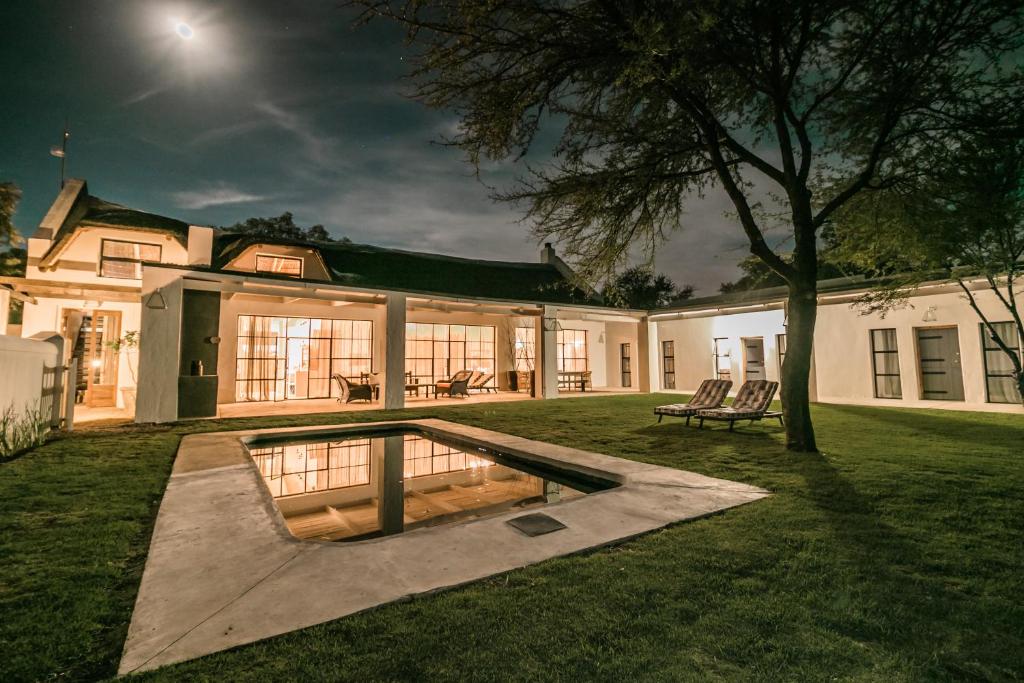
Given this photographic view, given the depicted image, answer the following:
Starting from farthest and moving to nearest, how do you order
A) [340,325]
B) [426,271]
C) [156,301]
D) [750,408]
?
[426,271] → [340,325] → [156,301] → [750,408]

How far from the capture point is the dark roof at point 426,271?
42.8ft

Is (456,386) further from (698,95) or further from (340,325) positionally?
(698,95)

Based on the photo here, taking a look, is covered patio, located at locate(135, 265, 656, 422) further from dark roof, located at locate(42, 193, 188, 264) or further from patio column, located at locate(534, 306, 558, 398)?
dark roof, located at locate(42, 193, 188, 264)

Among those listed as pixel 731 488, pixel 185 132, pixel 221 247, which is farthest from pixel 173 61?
pixel 731 488

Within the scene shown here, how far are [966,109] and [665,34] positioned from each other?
16.2 ft

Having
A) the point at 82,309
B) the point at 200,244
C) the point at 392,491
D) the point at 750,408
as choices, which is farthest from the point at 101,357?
the point at 750,408

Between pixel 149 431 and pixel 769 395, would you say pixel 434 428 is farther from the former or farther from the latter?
pixel 769 395

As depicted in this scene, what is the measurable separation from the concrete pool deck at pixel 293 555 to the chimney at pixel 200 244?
30.7 ft

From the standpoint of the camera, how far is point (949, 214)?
6625 mm

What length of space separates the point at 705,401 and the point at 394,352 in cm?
755

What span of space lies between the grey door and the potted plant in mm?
20492

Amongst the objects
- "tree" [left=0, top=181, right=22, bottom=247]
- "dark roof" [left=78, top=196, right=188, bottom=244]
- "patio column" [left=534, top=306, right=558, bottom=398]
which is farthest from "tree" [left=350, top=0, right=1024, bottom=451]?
"tree" [left=0, top=181, right=22, bottom=247]

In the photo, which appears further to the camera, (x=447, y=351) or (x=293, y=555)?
(x=447, y=351)

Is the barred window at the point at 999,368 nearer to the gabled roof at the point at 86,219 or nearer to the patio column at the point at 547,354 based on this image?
the patio column at the point at 547,354
